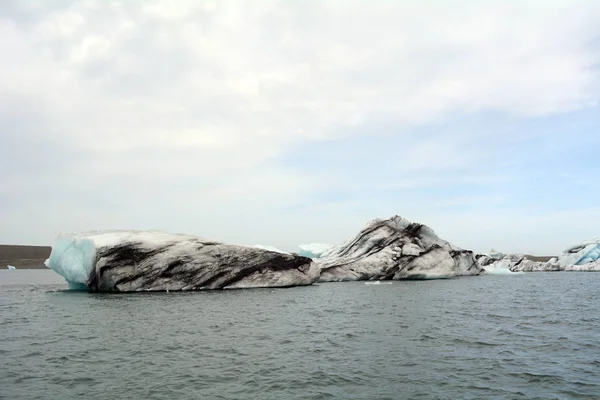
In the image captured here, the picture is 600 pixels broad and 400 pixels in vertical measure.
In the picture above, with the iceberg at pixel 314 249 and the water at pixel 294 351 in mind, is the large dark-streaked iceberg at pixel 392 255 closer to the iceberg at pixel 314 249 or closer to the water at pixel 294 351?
the iceberg at pixel 314 249

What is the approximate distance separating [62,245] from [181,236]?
7.37 metres

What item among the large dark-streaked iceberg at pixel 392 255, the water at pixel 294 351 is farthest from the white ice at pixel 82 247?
the large dark-streaked iceberg at pixel 392 255

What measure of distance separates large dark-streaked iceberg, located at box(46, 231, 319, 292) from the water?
200 inches

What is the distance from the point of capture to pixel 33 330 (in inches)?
615

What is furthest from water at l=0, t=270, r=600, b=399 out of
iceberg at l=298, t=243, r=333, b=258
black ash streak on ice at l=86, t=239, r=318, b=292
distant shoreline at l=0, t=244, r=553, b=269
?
distant shoreline at l=0, t=244, r=553, b=269

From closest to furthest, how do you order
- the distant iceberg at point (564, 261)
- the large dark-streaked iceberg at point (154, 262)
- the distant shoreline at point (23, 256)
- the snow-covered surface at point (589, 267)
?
the large dark-streaked iceberg at point (154, 262), the snow-covered surface at point (589, 267), the distant iceberg at point (564, 261), the distant shoreline at point (23, 256)

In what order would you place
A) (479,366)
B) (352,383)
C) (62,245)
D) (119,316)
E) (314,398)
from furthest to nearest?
(62,245) → (119,316) → (479,366) → (352,383) → (314,398)

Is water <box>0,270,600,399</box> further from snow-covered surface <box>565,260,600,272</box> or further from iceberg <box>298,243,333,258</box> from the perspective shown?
snow-covered surface <box>565,260,600,272</box>

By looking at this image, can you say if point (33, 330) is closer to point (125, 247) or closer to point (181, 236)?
point (125, 247)

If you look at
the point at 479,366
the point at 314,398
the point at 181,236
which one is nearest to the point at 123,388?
the point at 314,398

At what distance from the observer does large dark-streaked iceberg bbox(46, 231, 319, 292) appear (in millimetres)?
27891

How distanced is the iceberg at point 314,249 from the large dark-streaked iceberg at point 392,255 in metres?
5.87

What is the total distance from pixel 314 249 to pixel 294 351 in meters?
41.3

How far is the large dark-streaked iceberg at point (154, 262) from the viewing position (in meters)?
27.9
